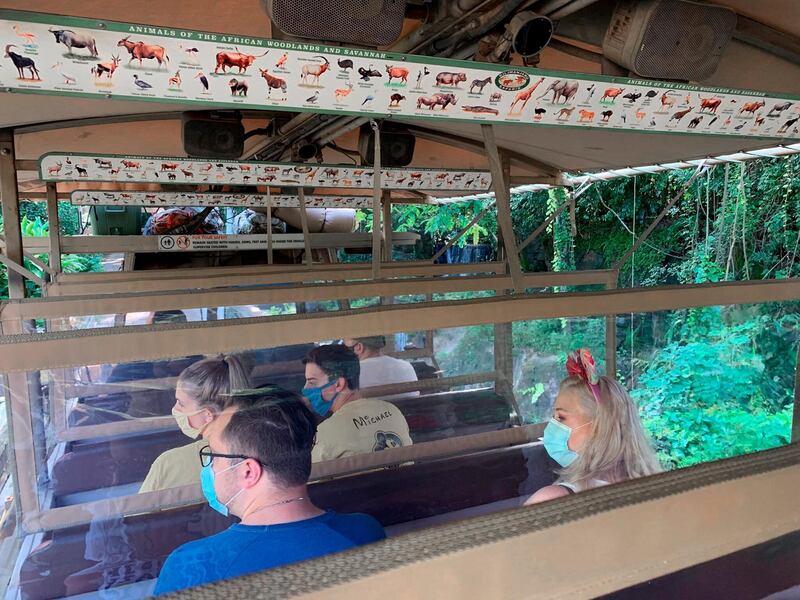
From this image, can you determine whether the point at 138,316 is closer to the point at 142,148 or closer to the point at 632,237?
the point at 142,148

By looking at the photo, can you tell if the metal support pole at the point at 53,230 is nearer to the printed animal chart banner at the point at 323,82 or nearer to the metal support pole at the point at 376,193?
the metal support pole at the point at 376,193

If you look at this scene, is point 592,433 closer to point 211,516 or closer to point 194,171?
point 211,516

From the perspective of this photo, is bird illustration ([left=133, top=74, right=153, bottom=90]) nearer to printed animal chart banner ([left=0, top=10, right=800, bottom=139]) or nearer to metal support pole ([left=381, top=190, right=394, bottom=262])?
printed animal chart banner ([left=0, top=10, right=800, bottom=139])

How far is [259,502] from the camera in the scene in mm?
1304

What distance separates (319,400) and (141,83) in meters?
0.97

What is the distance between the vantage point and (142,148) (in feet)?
13.8

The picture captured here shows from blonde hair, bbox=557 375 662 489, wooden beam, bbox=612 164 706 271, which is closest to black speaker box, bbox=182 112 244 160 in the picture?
blonde hair, bbox=557 375 662 489

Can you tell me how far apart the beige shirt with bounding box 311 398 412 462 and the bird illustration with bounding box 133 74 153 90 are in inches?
39.7

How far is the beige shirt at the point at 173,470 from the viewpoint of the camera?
1.52 meters

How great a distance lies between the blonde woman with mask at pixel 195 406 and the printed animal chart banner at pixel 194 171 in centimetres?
166

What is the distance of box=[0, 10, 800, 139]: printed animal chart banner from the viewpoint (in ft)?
3.89

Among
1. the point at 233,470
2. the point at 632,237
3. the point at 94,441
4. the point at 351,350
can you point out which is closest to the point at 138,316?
the point at 94,441

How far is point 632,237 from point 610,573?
881 centimetres

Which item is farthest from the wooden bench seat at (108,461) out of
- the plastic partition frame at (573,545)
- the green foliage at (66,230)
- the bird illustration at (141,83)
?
the green foliage at (66,230)
